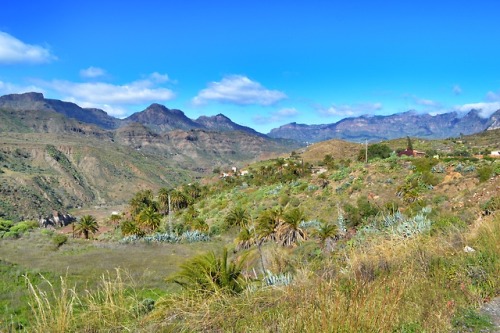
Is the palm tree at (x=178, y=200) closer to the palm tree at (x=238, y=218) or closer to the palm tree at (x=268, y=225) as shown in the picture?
the palm tree at (x=238, y=218)

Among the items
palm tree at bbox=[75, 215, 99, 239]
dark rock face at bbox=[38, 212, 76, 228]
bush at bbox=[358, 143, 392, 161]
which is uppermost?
bush at bbox=[358, 143, 392, 161]

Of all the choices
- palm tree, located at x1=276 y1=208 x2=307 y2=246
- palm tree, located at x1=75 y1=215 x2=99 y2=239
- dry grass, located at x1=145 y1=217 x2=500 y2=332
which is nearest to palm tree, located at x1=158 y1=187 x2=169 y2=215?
palm tree, located at x1=75 y1=215 x2=99 y2=239

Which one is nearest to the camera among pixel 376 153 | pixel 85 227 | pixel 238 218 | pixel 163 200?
pixel 238 218

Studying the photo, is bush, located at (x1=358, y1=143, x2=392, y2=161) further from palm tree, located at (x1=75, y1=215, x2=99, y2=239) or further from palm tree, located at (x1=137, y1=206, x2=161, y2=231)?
palm tree, located at (x1=75, y1=215, x2=99, y2=239)

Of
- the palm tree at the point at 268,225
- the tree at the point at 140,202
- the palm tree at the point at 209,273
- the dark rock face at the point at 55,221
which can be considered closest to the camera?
the palm tree at the point at 209,273

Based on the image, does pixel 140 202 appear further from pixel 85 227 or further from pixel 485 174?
pixel 485 174

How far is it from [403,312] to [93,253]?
26.8m

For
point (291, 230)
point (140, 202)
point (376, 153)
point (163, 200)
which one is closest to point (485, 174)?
point (291, 230)

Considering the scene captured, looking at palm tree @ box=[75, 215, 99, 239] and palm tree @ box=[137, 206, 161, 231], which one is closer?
palm tree @ box=[137, 206, 161, 231]

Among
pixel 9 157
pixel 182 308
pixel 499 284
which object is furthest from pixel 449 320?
pixel 9 157

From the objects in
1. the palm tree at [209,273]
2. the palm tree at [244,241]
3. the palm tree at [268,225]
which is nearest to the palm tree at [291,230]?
the palm tree at [268,225]

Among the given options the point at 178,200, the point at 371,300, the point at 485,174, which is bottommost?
the point at 178,200

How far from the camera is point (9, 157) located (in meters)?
166

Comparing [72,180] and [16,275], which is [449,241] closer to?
[16,275]
